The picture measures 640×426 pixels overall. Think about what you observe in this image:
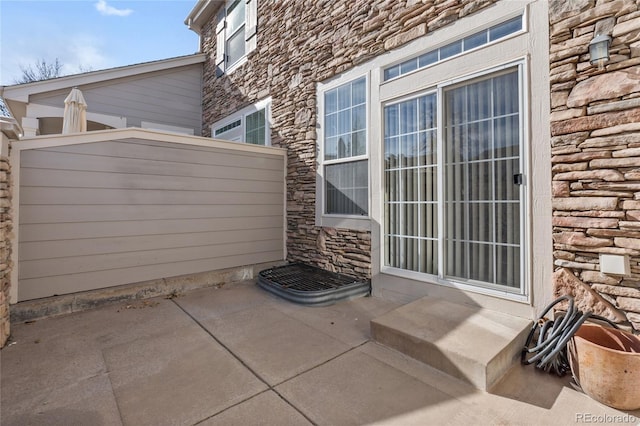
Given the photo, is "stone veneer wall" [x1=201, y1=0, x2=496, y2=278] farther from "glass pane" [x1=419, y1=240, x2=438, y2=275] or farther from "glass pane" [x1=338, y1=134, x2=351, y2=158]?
"glass pane" [x1=419, y1=240, x2=438, y2=275]

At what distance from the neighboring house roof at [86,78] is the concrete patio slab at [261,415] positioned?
7553mm

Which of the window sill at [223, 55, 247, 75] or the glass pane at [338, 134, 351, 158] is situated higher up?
the window sill at [223, 55, 247, 75]

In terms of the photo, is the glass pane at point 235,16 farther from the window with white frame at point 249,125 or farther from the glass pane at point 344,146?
the glass pane at point 344,146

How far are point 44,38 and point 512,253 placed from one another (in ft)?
65.4

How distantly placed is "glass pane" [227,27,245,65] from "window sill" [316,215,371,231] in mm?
4694

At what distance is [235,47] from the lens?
7215 mm

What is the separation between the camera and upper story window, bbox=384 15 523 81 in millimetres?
2935

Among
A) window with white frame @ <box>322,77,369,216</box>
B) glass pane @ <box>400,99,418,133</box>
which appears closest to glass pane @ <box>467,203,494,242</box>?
glass pane @ <box>400,99,418,133</box>

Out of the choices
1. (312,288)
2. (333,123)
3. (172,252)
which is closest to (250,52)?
(333,123)

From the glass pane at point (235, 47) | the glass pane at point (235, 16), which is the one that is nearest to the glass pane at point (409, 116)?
the glass pane at point (235, 47)

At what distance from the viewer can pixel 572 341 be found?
6.79 ft

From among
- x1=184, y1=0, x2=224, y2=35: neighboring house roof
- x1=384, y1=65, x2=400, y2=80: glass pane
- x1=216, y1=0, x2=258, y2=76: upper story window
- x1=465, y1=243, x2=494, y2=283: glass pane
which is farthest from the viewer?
x1=184, y1=0, x2=224, y2=35: neighboring house roof

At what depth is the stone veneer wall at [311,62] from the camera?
147 inches

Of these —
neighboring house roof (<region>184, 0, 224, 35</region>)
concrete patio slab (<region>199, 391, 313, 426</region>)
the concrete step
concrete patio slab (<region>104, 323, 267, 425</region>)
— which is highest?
neighboring house roof (<region>184, 0, 224, 35</region>)
